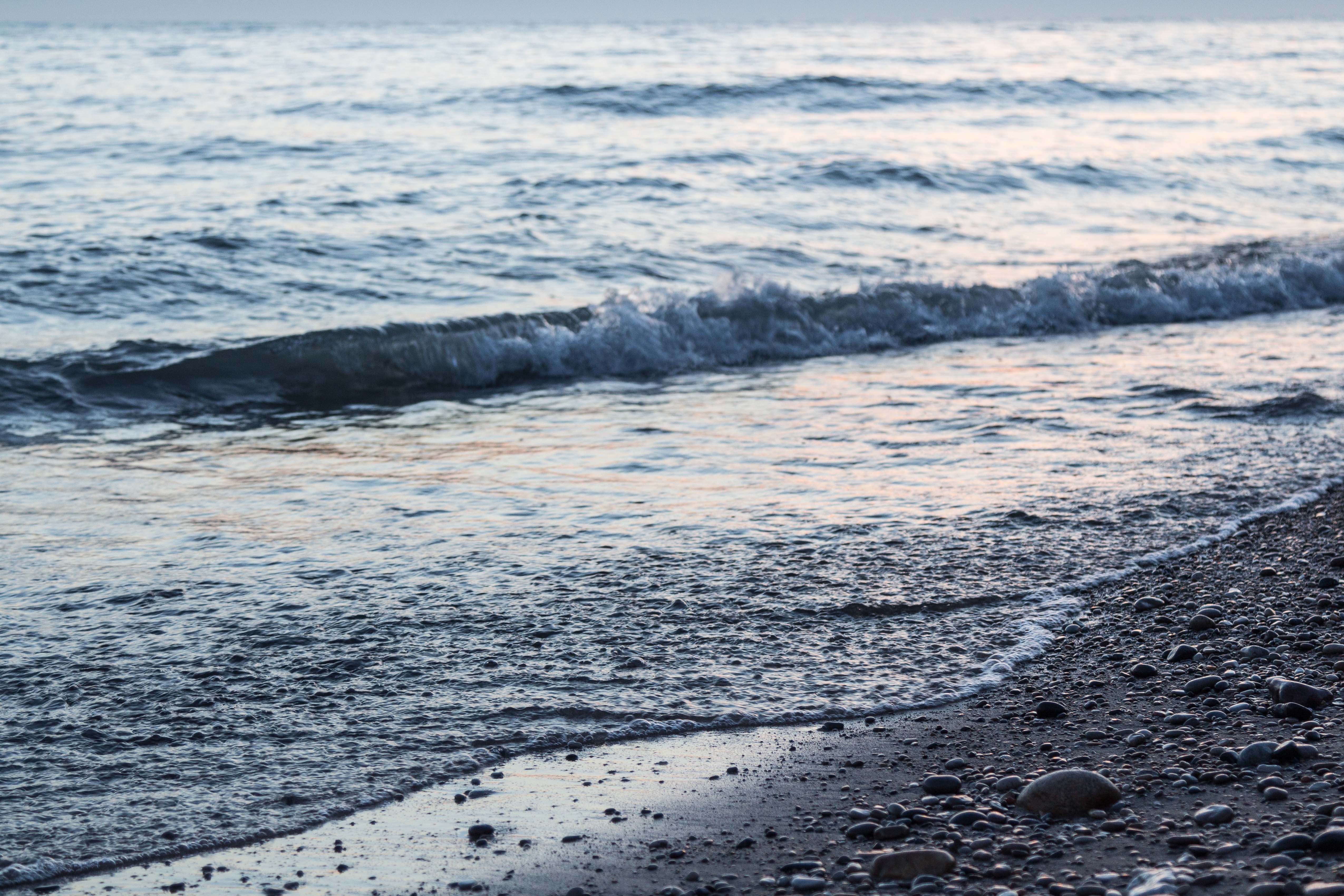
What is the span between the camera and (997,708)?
3.21 metres

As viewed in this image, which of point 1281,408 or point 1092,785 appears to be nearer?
point 1092,785

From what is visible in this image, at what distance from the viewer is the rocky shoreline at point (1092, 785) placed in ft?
7.74

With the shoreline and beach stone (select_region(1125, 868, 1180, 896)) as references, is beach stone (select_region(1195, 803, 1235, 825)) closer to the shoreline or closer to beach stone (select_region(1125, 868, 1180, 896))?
the shoreline

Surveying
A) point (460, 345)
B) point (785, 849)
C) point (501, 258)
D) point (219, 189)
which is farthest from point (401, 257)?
point (785, 849)

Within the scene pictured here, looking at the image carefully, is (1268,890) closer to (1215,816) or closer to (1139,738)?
(1215,816)

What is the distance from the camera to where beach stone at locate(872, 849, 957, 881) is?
2.38 metres

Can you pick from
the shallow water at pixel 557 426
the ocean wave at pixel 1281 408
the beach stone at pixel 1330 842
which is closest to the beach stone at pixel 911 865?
the beach stone at pixel 1330 842

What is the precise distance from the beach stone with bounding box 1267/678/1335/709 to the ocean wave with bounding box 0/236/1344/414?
216 inches

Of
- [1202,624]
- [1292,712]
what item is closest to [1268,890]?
[1292,712]

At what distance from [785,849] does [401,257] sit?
8.94 metres

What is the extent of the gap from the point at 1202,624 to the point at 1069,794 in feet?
4.13

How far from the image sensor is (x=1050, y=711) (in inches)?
123

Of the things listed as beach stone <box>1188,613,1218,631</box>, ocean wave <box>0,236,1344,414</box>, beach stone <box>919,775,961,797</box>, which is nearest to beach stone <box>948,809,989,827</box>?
beach stone <box>919,775,961,797</box>

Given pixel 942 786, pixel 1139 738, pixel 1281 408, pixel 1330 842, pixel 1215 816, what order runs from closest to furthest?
pixel 1330 842
pixel 1215 816
pixel 942 786
pixel 1139 738
pixel 1281 408
